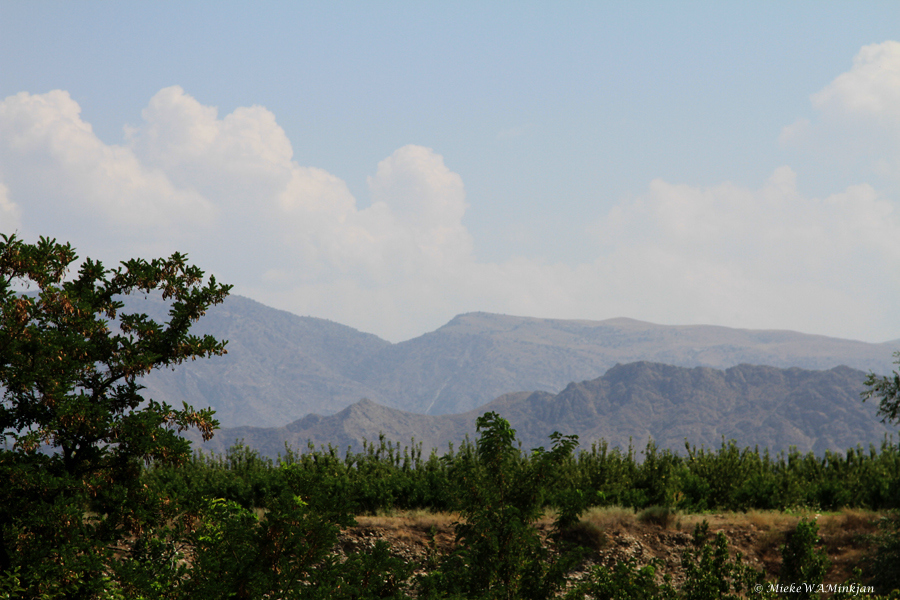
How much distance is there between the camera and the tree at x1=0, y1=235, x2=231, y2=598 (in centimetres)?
609

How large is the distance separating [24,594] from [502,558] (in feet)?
14.2

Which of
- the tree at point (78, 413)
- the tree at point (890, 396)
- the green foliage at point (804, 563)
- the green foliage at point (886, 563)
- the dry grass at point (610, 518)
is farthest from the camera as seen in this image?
the tree at point (890, 396)

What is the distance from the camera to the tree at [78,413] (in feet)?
20.0

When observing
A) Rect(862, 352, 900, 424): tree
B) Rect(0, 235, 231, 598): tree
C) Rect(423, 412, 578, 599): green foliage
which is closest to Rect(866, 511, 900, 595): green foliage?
Rect(862, 352, 900, 424): tree

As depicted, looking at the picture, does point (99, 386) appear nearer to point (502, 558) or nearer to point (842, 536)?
point (502, 558)

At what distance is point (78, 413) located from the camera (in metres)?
6.38

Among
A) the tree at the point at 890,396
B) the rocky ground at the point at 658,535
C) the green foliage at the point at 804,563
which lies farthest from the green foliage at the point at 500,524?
the tree at the point at 890,396

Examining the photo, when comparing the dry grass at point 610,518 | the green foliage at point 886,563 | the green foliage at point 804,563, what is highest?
the green foliage at point 804,563

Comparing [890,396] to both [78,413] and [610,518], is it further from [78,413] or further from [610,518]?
[78,413]

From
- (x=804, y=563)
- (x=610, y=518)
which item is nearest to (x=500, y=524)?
(x=804, y=563)

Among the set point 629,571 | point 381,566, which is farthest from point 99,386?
point 629,571

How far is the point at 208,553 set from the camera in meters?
5.48

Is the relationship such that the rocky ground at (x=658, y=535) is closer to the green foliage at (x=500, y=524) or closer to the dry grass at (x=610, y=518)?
the dry grass at (x=610, y=518)

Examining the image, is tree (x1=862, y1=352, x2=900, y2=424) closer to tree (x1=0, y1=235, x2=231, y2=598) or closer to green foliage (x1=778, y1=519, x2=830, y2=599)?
green foliage (x1=778, y1=519, x2=830, y2=599)
